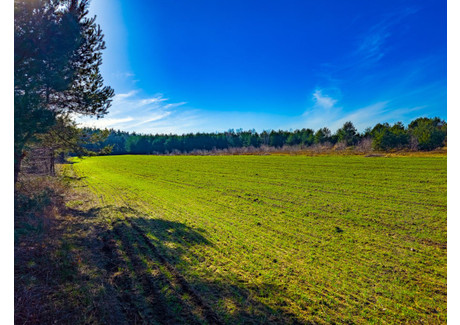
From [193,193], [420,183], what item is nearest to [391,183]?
[420,183]

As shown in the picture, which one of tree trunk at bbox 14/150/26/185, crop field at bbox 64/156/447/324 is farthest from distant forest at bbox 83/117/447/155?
crop field at bbox 64/156/447/324

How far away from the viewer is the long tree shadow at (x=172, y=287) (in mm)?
3855

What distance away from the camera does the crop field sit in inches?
160

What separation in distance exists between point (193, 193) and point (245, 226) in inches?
300

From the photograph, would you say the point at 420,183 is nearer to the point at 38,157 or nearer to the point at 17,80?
the point at 17,80

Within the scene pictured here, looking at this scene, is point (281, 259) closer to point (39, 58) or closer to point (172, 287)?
point (172, 287)

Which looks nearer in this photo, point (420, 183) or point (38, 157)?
point (38, 157)

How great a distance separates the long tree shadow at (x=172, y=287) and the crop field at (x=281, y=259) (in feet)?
0.08

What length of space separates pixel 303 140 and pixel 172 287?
3251 inches

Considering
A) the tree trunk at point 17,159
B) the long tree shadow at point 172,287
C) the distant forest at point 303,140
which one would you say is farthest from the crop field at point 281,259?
the distant forest at point 303,140

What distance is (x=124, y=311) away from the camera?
12.7ft

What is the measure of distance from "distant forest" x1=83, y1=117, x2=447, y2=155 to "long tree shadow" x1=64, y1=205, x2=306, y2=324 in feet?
30.7

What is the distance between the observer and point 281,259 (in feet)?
20.0
